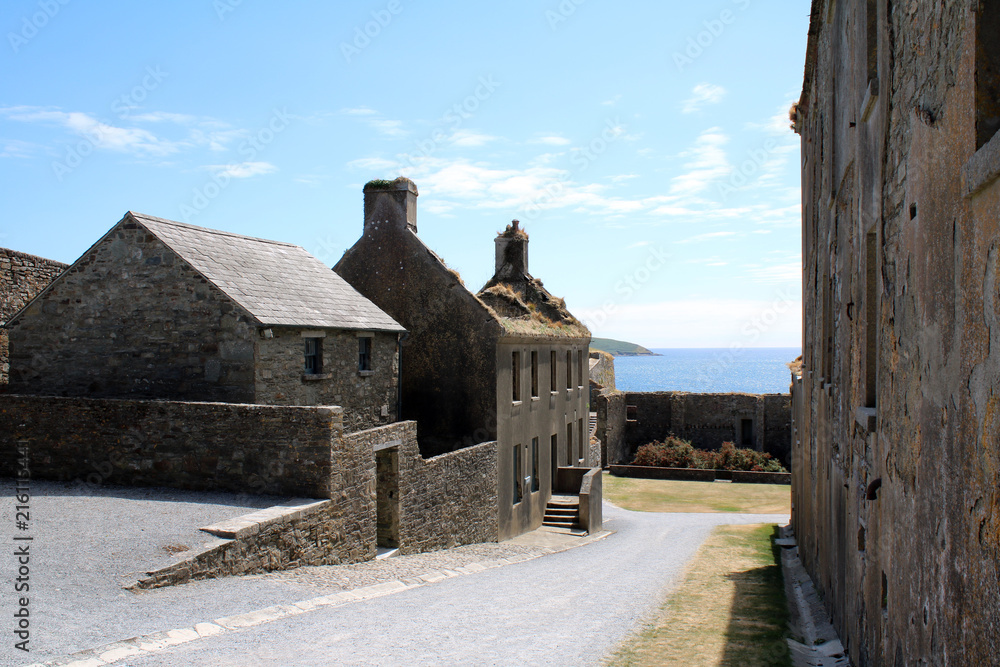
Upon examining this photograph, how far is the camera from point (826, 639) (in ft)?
29.3

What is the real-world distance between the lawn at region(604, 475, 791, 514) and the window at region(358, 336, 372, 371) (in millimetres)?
15482

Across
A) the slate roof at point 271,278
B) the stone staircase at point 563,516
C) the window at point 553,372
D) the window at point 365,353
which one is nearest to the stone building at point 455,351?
the stone staircase at point 563,516

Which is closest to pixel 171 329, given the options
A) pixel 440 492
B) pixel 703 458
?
pixel 440 492

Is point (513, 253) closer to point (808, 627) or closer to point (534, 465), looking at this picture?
point (534, 465)

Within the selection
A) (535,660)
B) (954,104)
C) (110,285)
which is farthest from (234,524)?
(954,104)

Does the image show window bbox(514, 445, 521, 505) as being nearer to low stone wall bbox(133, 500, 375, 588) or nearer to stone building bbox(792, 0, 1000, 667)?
low stone wall bbox(133, 500, 375, 588)

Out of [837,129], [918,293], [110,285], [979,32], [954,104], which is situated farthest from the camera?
[110,285]

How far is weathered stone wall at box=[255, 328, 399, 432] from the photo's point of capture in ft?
47.8

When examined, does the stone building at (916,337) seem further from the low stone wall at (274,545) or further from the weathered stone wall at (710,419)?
the weathered stone wall at (710,419)

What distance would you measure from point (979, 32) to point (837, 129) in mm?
7029

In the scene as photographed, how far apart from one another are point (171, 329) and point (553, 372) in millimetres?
14395

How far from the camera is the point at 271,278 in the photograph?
16.7 m

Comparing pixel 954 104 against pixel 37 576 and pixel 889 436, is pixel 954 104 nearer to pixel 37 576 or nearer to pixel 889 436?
pixel 889 436

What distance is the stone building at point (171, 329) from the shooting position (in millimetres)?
14312
